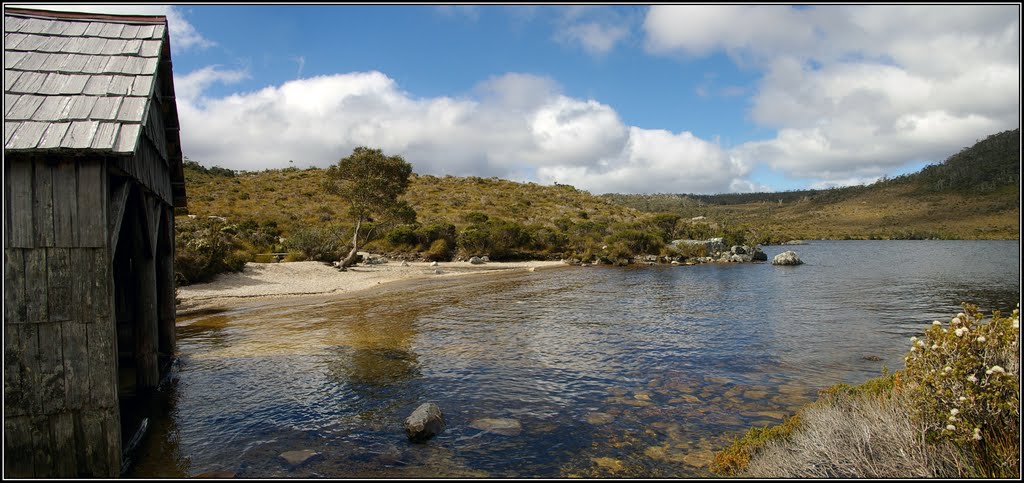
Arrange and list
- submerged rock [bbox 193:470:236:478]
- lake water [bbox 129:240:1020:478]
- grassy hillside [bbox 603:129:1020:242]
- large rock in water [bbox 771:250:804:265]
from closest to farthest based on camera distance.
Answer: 1. submerged rock [bbox 193:470:236:478]
2. lake water [bbox 129:240:1020:478]
3. large rock in water [bbox 771:250:804:265]
4. grassy hillside [bbox 603:129:1020:242]

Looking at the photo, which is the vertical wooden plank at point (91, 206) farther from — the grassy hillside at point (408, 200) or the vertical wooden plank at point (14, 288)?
the grassy hillside at point (408, 200)

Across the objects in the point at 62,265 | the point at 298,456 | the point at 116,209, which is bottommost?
the point at 298,456

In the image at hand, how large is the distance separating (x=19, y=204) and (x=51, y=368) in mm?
1810

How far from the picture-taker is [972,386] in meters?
4.74

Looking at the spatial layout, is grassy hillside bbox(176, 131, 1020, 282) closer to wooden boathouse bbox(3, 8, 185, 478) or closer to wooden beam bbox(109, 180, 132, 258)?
wooden beam bbox(109, 180, 132, 258)

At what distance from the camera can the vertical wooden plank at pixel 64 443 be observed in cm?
583

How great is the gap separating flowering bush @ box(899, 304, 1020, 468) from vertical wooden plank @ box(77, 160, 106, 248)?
8.64m

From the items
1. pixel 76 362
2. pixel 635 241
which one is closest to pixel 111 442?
pixel 76 362

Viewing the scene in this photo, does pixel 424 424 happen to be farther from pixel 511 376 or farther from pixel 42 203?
pixel 42 203

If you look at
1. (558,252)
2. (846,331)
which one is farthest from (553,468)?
(558,252)

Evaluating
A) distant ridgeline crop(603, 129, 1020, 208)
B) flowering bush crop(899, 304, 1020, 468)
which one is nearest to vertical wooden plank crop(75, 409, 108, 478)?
flowering bush crop(899, 304, 1020, 468)

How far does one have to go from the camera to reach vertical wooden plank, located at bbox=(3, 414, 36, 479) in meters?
5.71

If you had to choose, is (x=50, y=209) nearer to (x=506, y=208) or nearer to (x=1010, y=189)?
(x=506, y=208)

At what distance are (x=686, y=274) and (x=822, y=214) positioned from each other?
12226 cm
